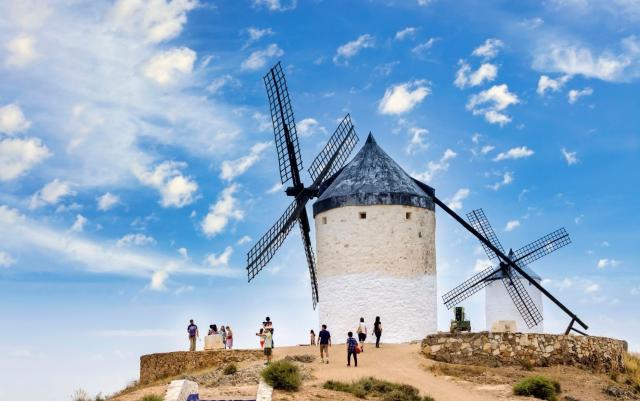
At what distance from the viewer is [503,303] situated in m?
40.3

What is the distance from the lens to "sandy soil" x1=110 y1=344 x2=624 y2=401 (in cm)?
2109

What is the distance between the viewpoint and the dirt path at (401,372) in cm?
2239

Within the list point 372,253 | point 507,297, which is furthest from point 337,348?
point 507,297

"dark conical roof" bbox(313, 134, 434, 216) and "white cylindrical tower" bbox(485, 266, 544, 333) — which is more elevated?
"dark conical roof" bbox(313, 134, 434, 216)

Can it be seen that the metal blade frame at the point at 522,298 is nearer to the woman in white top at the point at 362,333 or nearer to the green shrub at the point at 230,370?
the woman in white top at the point at 362,333

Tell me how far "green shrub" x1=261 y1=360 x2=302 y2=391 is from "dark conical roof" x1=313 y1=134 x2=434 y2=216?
10.6 metres

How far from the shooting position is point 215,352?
27609mm

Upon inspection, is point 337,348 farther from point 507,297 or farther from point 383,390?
point 507,297

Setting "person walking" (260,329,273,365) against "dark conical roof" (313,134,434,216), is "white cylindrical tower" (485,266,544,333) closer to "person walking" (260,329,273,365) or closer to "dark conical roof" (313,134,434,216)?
"dark conical roof" (313,134,434,216)

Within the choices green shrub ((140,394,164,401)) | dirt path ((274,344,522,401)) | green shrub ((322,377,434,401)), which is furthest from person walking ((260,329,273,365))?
green shrub ((140,394,164,401))

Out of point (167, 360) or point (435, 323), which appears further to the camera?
point (435, 323)

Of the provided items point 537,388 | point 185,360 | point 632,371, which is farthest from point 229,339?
point 632,371

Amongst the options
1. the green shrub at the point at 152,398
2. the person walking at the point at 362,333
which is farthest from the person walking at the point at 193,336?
the green shrub at the point at 152,398

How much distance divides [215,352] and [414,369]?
6.69 m
